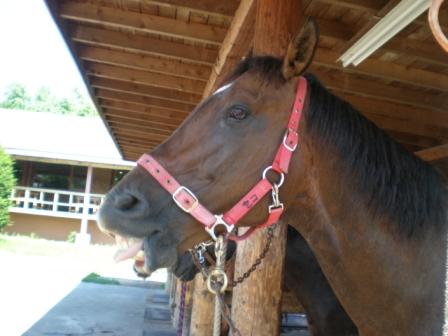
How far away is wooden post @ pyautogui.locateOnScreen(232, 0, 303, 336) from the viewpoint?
7.90ft

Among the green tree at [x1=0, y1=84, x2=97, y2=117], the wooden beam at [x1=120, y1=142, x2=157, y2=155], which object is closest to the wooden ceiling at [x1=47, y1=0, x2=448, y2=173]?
the wooden beam at [x1=120, y1=142, x2=157, y2=155]

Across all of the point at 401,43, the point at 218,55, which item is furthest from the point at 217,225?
the point at 401,43

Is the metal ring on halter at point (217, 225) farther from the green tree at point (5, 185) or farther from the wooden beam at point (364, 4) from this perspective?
the green tree at point (5, 185)

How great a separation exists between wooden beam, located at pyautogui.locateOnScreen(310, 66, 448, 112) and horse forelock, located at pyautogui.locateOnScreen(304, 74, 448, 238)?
3257 mm

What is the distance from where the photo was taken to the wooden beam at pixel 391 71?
450 cm

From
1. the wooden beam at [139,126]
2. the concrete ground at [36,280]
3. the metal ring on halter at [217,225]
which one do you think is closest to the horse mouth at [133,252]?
the metal ring on halter at [217,225]

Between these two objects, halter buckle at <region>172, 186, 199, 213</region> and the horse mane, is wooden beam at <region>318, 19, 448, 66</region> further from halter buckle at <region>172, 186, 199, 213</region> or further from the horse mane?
halter buckle at <region>172, 186, 199, 213</region>

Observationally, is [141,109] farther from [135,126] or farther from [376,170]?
[376,170]

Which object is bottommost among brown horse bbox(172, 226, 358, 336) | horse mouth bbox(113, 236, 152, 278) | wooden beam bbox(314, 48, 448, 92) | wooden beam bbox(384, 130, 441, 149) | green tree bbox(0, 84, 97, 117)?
brown horse bbox(172, 226, 358, 336)

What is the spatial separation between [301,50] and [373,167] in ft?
1.82

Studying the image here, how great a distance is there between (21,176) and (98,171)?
12.7 ft

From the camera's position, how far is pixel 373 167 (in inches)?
75.7

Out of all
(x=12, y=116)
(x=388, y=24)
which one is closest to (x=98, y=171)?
(x=12, y=116)

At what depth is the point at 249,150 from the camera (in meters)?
1.83
